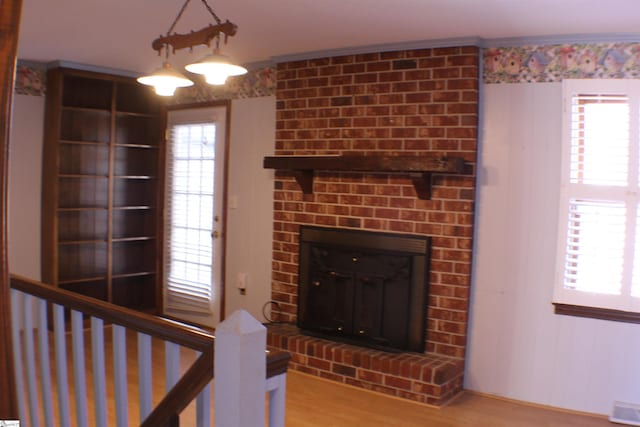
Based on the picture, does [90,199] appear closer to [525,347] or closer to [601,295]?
[525,347]

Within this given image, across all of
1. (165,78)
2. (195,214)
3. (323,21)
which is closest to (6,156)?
(165,78)

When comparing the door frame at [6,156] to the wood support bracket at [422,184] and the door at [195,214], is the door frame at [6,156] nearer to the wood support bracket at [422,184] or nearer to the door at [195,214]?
the wood support bracket at [422,184]

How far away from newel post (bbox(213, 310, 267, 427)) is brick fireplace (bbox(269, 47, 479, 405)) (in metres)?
2.47

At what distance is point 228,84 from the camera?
5.12m

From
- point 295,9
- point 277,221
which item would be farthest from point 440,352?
point 295,9

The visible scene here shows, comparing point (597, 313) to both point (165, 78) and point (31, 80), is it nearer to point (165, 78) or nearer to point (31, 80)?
point (165, 78)

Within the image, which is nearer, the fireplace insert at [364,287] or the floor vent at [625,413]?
the floor vent at [625,413]

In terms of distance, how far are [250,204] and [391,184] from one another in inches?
55.6

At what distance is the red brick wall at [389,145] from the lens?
3.86 meters

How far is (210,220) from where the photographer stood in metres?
5.31

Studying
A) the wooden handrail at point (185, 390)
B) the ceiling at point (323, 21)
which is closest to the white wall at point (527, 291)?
the ceiling at point (323, 21)

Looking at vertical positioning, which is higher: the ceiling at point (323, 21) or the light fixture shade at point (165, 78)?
the ceiling at point (323, 21)

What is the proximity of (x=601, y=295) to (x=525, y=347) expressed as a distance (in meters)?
0.60

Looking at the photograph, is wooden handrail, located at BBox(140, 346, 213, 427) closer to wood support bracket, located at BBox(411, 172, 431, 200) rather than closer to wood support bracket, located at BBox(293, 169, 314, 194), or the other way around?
wood support bracket, located at BBox(411, 172, 431, 200)
